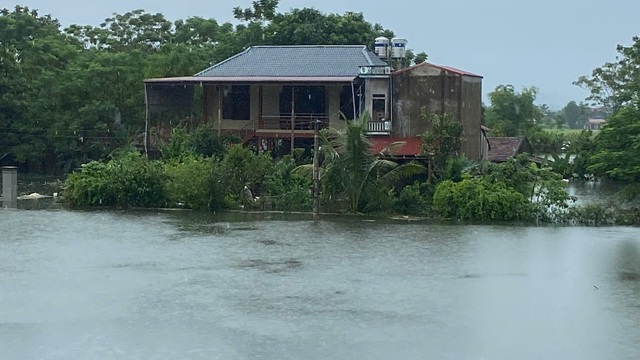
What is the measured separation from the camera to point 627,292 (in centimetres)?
1581

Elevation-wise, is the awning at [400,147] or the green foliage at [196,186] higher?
the awning at [400,147]

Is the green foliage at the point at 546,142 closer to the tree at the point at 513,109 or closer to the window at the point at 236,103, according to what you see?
the tree at the point at 513,109

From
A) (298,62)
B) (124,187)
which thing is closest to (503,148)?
(298,62)

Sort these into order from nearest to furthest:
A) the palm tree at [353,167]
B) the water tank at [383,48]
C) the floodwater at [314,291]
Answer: the floodwater at [314,291] < the palm tree at [353,167] < the water tank at [383,48]

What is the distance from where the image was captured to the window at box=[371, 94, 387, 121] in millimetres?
31297

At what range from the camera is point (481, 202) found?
2470cm

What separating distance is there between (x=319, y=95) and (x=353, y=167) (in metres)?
8.63

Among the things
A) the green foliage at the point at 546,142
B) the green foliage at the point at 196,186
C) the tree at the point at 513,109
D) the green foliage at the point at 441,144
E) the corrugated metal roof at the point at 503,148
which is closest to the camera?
the green foliage at the point at 196,186

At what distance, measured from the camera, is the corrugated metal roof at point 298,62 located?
33562mm

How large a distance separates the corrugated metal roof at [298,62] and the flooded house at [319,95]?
0.03m

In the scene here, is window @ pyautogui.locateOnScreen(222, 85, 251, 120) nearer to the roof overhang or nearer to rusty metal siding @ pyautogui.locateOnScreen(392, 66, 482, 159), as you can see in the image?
the roof overhang

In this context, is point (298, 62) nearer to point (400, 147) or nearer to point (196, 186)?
point (400, 147)

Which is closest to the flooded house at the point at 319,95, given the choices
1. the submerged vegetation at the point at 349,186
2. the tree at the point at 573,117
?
the submerged vegetation at the point at 349,186

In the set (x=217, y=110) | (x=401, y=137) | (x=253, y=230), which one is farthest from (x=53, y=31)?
(x=253, y=230)
